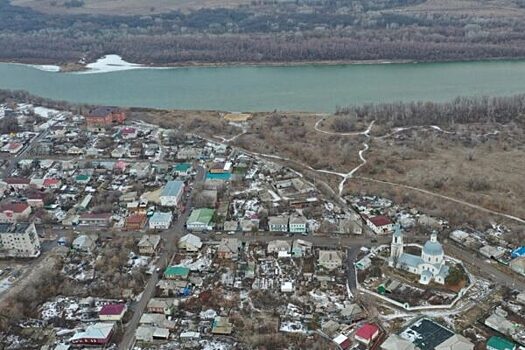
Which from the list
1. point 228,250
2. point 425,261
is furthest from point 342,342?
point 228,250

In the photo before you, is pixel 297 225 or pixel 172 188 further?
A: pixel 172 188

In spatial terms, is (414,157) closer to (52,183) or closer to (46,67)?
(52,183)

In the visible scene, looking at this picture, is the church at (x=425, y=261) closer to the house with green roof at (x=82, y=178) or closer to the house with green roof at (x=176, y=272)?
the house with green roof at (x=176, y=272)

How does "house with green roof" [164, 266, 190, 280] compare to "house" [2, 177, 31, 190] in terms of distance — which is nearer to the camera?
"house with green roof" [164, 266, 190, 280]

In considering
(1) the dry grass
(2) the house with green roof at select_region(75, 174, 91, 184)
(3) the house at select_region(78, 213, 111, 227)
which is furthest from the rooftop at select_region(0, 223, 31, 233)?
(1) the dry grass

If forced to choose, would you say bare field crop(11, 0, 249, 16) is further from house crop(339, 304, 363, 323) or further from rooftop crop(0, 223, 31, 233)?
house crop(339, 304, 363, 323)
